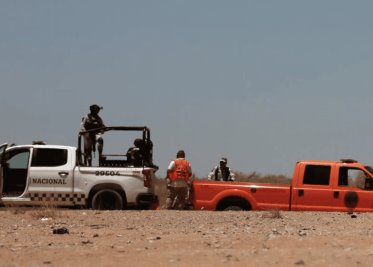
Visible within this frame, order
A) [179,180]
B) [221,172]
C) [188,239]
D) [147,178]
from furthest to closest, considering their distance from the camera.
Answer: [221,172] → [179,180] → [147,178] → [188,239]

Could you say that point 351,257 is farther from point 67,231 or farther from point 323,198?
point 323,198

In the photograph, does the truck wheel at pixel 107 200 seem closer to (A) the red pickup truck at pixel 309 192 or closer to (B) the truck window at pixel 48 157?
(B) the truck window at pixel 48 157

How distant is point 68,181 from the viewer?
18297 mm

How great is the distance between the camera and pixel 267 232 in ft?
38.6

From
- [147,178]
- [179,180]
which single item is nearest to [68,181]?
[147,178]

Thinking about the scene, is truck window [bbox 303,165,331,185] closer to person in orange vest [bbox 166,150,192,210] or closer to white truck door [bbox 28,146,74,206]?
person in orange vest [bbox 166,150,192,210]

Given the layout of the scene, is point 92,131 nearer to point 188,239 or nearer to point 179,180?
point 179,180

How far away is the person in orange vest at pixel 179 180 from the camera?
19125 millimetres

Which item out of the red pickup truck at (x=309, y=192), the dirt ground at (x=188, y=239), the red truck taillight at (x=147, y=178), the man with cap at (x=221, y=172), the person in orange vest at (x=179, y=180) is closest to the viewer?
the dirt ground at (x=188, y=239)

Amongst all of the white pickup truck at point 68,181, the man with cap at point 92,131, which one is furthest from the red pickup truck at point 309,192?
the man with cap at point 92,131

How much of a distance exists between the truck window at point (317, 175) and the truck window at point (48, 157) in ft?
18.8

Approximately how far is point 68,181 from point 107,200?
1.05 m

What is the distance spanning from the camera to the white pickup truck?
18.3 m

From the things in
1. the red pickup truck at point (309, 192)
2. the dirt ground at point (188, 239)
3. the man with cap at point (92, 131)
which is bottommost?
the dirt ground at point (188, 239)
